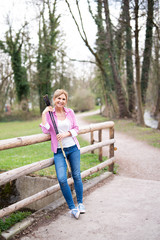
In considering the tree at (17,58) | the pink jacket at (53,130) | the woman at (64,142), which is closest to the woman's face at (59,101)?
the woman at (64,142)

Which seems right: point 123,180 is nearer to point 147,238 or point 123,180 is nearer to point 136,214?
point 136,214

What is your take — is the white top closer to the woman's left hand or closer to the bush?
the woman's left hand

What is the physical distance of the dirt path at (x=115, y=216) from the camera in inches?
113

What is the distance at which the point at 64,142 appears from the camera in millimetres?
3471

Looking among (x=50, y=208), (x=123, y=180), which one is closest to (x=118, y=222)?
(x=50, y=208)

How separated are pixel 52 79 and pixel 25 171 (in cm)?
2425

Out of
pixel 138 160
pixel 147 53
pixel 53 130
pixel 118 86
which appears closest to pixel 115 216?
pixel 53 130

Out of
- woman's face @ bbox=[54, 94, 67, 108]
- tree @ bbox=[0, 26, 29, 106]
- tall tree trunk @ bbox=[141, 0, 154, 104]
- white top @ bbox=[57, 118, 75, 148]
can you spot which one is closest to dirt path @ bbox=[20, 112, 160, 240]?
white top @ bbox=[57, 118, 75, 148]

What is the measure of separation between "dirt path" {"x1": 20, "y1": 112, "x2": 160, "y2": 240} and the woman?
0.81ft

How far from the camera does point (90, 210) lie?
11.7 ft

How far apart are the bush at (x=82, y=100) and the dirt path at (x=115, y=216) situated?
103 ft

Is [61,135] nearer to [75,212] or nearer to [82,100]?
[75,212]

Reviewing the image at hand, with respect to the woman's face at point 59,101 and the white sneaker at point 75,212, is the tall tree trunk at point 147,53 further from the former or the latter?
the white sneaker at point 75,212

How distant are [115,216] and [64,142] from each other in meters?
1.26
